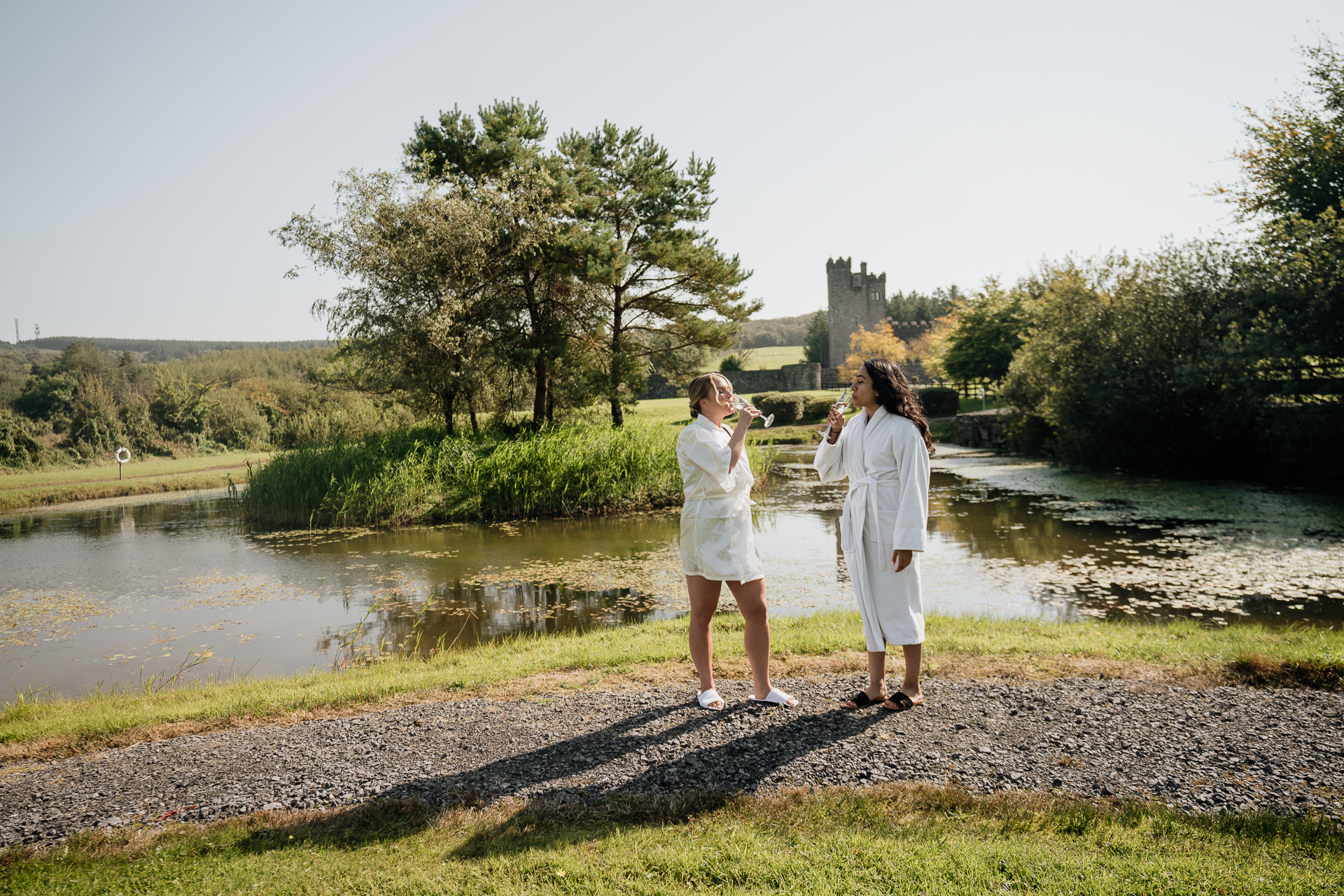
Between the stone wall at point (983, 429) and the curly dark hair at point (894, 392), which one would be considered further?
the stone wall at point (983, 429)

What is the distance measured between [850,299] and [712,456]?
67.6m

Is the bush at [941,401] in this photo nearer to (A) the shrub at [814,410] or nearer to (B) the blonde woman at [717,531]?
(A) the shrub at [814,410]

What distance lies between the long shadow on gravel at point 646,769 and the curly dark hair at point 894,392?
65.3 inches

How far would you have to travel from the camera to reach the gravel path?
3334mm

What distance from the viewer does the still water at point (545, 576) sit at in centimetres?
736

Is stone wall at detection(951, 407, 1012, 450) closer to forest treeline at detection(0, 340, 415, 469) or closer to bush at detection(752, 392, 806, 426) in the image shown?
bush at detection(752, 392, 806, 426)

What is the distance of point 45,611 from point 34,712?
495cm

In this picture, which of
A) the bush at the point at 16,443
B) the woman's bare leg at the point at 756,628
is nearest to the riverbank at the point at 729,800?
the woman's bare leg at the point at 756,628

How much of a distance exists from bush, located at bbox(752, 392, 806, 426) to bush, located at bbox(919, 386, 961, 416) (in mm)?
5628

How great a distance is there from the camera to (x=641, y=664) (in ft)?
17.4

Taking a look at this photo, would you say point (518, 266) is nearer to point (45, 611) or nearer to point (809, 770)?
point (45, 611)

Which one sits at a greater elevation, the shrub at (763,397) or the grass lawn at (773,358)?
the grass lawn at (773,358)

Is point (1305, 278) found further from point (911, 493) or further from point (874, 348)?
point (874, 348)

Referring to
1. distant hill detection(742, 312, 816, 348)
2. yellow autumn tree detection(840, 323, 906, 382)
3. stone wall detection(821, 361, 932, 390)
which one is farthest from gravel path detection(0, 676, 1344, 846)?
distant hill detection(742, 312, 816, 348)
